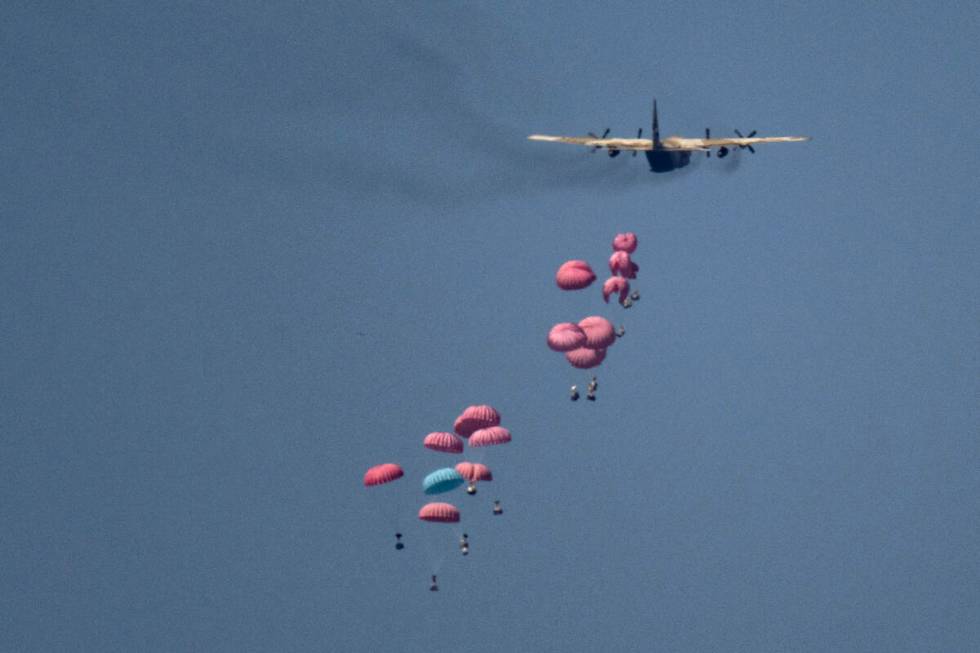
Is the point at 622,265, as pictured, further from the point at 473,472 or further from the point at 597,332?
the point at 473,472

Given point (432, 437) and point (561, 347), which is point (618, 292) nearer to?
point (561, 347)

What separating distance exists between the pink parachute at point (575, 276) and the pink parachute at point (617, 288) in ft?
5.05

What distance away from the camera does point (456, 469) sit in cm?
7862

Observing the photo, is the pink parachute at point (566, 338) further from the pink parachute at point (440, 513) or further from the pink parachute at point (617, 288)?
the pink parachute at point (440, 513)

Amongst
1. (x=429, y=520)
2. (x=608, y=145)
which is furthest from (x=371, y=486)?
(x=608, y=145)

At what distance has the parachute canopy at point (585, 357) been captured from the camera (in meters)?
81.8

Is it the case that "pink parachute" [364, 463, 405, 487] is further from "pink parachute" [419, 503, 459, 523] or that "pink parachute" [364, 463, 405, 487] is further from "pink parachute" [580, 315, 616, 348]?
"pink parachute" [580, 315, 616, 348]

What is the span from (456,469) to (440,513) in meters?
2.91

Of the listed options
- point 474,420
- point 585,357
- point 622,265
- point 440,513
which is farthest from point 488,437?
point 622,265

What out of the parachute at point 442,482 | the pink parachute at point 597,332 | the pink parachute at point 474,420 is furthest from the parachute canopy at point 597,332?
the parachute at point 442,482

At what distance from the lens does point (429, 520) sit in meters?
77.6

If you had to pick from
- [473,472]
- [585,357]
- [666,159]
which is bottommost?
[473,472]

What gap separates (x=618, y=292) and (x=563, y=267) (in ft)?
13.2

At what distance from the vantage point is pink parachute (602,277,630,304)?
83000 millimetres
